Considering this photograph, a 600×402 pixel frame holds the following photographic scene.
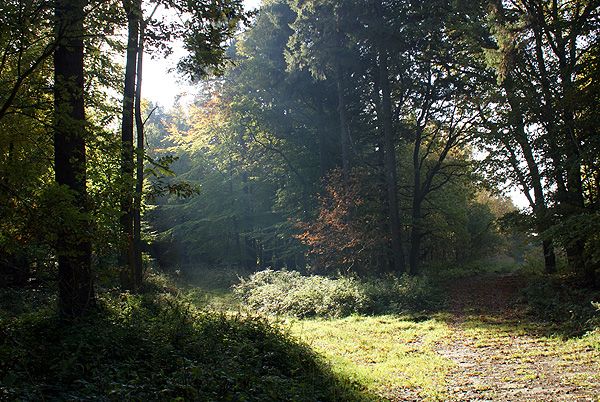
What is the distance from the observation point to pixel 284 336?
839 centimetres

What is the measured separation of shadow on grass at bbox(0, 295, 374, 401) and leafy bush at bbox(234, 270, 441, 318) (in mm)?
7224

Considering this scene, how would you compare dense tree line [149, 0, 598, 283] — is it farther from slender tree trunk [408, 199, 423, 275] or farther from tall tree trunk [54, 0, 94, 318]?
tall tree trunk [54, 0, 94, 318]

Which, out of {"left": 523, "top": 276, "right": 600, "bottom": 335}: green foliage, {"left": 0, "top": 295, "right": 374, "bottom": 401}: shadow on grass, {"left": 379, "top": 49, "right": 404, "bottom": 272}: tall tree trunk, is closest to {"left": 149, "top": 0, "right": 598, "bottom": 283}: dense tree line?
{"left": 379, "top": 49, "right": 404, "bottom": 272}: tall tree trunk

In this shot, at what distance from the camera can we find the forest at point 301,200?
5406 mm

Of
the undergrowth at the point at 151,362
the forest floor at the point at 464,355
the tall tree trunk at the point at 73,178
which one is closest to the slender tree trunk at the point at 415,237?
the forest floor at the point at 464,355

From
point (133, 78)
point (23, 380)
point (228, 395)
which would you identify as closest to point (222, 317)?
point (228, 395)

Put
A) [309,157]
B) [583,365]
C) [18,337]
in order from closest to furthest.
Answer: [18,337] → [583,365] → [309,157]

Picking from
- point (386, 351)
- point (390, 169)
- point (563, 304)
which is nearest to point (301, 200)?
point (390, 169)

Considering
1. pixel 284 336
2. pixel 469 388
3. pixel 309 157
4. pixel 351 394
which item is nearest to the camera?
pixel 351 394

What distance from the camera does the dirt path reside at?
5.89 meters

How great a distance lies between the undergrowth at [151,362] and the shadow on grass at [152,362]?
1 cm

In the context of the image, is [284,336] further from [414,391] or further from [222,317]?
[414,391]

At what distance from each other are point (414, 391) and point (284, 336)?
2868 millimetres

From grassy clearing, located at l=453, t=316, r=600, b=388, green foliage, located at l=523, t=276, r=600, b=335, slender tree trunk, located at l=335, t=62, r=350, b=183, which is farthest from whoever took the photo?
slender tree trunk, located at l=335, t=62, r=350, b=183
